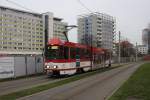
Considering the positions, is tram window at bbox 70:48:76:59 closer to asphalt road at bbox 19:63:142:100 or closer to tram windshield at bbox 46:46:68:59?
tram windshield at bbox 46:46:68:59

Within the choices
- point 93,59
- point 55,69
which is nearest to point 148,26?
point 93,59

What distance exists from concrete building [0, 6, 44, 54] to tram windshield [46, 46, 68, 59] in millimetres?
82346

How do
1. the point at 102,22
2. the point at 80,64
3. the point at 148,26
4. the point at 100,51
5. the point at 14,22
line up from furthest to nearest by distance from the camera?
the point at 14,22, the point at 148,26, the point at 102,22, the point at 100,51, the point at 80,64

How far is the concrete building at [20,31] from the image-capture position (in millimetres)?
108669

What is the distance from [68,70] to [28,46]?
3986 inches

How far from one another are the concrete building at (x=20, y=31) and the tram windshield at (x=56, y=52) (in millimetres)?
82346

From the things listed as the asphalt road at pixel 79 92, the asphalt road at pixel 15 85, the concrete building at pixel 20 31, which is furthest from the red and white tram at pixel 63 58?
the concrete building at pixel 20 31

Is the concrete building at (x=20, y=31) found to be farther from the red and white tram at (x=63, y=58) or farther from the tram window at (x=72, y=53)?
the tram window at (x=72, y=53)

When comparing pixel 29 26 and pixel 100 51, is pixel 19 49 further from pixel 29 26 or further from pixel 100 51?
pixel 100 51

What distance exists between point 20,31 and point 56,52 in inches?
3885

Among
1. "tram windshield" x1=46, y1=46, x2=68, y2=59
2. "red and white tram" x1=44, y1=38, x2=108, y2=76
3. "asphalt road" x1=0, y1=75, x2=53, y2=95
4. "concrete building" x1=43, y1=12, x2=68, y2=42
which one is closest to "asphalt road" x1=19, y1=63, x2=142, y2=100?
"asphalt road" x1=0, y1=75, x2=53, y2=95

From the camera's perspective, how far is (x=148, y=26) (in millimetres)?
78438

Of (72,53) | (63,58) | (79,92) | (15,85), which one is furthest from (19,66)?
(79,92)

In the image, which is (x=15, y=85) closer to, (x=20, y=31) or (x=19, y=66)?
(x=19, y=66)
